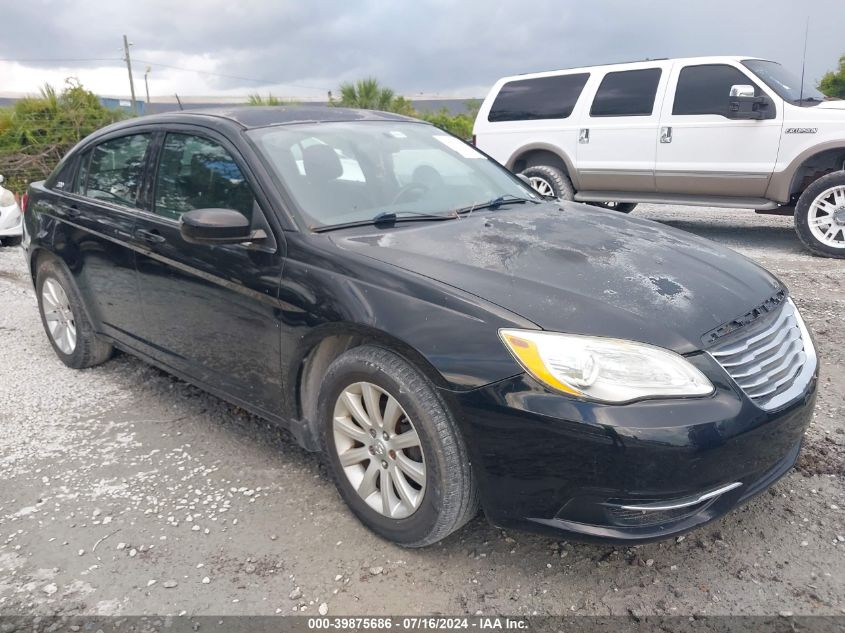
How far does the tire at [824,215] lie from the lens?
6.89m

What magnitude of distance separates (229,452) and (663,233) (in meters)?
2.34

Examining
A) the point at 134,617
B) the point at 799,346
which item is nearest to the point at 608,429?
the point at 799,346

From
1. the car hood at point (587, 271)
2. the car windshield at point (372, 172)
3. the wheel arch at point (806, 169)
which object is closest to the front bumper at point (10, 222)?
the car windshield at point (372, 172)

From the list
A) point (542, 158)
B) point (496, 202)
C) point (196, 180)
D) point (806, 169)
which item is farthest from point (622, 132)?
point (196, 180)

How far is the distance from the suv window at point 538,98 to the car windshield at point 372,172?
5381 mm

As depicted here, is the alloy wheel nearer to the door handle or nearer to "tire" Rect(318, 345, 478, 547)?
the door handle

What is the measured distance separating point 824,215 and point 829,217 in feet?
0.29

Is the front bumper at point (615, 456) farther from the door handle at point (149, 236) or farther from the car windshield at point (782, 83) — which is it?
the car windshield at point (782, 83)

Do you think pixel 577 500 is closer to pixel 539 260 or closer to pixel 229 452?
pixel 539 260

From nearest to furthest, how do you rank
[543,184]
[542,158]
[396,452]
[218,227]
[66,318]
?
[396,452] < [218,227] < [66,318] < [543,184] < [542,158]

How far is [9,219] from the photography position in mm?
8938

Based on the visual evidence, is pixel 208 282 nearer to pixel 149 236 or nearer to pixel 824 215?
pixel 149 236

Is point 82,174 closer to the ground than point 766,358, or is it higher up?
higher up

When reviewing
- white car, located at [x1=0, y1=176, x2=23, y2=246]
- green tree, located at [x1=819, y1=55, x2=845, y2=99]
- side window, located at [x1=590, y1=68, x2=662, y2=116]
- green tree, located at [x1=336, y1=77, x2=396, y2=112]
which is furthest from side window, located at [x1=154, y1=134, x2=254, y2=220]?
green tree, located at [x1=819, y1=55, x2=845, y2=99]
